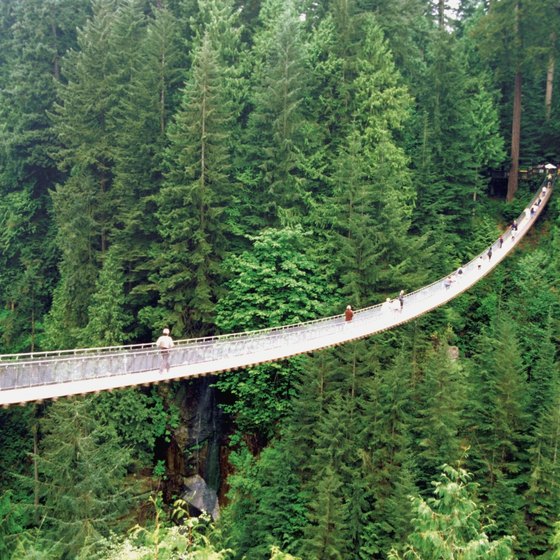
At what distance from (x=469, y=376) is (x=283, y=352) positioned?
826 centimetres

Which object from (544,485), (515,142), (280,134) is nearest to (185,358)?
(544,485)

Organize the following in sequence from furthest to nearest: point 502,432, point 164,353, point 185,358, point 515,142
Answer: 1. point 515,142
2. point 502,432
3. point 185,358
4. point 164,353

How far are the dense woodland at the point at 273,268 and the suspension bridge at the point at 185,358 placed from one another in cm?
150

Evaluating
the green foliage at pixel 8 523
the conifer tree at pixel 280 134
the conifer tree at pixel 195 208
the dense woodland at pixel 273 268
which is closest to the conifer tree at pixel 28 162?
the dense woodland at pixel 273 268

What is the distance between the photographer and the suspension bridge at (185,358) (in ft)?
35.4

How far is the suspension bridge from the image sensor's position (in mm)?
10781

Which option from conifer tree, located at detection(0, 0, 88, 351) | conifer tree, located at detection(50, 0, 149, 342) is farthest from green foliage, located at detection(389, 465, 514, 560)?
conifer tree, located at detection(0, 0, 88, 351)

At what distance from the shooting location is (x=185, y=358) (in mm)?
13227

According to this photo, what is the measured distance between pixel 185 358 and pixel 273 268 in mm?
8761

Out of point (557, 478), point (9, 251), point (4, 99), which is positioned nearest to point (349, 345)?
point (557, 478)

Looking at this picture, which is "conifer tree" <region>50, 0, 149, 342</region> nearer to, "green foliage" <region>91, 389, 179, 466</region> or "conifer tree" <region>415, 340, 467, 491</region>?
"green foliage" <region>91, 389, 179, 466</region>

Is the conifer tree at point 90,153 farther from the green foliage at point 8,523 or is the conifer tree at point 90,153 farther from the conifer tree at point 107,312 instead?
the green foliage at point 8,523

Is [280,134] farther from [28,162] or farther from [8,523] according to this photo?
[8,523]

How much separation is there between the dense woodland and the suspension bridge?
150cm
